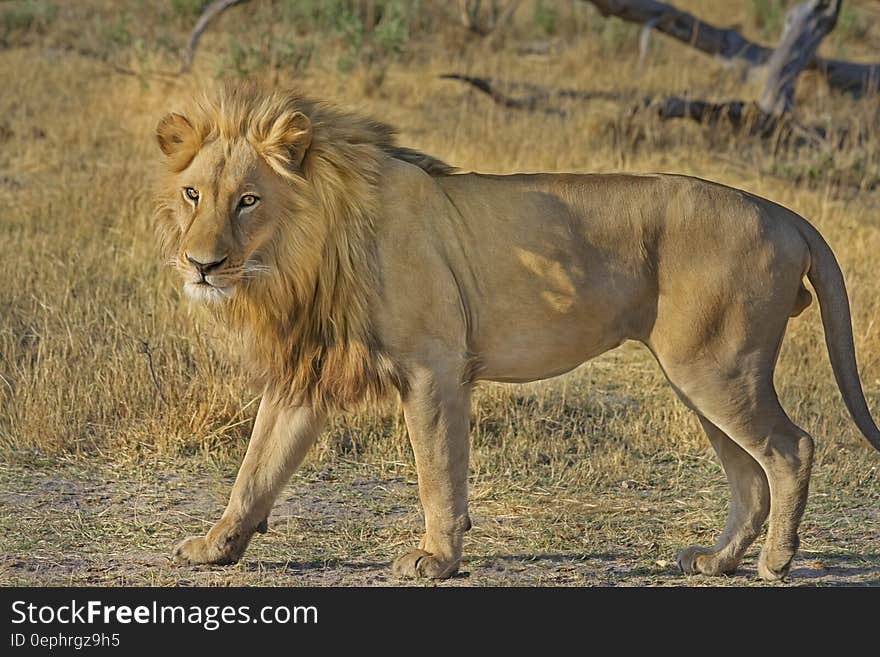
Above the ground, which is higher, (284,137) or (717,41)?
(284,137)

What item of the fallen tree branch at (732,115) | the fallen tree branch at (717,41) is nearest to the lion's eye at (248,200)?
the fallen tree branch at (732,115)

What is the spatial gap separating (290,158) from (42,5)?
982 centimetres

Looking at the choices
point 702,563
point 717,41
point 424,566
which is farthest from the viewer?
point 717,41

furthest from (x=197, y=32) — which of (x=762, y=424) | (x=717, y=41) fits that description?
(x=762, y=424)

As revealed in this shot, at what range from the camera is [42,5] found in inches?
512

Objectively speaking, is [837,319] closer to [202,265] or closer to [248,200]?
[248,200]

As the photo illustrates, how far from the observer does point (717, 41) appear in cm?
1192

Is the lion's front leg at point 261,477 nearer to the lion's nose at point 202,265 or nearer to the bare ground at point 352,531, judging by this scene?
the bare ground at point 352,531

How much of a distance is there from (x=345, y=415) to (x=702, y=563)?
1771 millimetres

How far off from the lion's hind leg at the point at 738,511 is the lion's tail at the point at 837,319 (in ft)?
1.15

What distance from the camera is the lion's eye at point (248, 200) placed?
396cm

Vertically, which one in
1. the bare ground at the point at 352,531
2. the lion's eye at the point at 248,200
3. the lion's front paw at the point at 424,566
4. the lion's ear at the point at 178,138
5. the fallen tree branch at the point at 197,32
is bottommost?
the bare ground at the point at 352,531

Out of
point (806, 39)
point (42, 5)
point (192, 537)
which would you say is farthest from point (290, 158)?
point (42, 5)

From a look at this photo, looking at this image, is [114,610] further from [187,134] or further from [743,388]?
[743,388]
